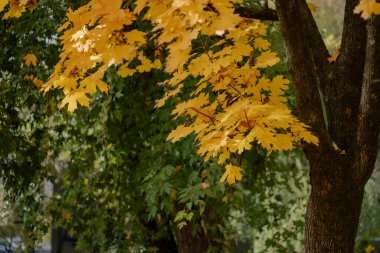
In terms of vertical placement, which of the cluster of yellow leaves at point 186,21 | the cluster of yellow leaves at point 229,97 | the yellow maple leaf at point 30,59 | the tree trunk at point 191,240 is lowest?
the tree trunk at point 191,240

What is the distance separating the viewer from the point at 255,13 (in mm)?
Answer: 3662

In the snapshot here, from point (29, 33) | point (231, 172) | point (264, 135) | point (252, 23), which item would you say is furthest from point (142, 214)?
point (264, 135)

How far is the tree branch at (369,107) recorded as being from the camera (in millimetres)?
3422

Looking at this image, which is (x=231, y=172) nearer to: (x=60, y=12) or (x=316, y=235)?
(x=316, y=235)

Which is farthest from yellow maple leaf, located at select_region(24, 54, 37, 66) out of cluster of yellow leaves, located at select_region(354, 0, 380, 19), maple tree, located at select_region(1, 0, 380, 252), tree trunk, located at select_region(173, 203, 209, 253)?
cluster of yellow leaves, located at select_region(354, 0, 380, 19)

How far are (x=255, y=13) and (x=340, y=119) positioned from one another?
0.97 metres

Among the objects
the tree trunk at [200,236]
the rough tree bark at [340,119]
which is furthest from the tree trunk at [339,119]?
A: the tree trunk at [200,236]

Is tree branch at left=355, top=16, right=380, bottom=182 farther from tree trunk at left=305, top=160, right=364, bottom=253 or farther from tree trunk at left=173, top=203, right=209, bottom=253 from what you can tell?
tree trunk at left=173, top=203, right=209, bottom=253

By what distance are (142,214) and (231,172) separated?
14.9 ft

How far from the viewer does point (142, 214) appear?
307 inches

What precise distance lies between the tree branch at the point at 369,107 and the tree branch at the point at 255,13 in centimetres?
70

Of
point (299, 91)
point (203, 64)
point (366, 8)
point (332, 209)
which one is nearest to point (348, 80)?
point (299, 91)

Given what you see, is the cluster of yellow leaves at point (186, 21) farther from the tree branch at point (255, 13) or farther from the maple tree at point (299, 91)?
the tree branch at point (255, 13)

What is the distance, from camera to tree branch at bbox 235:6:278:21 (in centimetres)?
356
